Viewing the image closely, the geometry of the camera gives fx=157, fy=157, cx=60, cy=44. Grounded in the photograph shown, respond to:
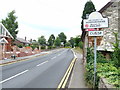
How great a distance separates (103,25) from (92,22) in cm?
43

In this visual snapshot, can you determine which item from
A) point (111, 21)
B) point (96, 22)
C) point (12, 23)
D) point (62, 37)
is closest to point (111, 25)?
point (111, 21)

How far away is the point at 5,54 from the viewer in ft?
83.6

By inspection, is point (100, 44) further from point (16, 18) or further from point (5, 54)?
point (16, 18)

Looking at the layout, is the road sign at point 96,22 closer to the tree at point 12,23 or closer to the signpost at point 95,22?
the signpost at point 95,22

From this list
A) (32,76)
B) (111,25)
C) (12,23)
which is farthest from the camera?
(12,23)

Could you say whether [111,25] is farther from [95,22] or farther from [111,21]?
[95,22]

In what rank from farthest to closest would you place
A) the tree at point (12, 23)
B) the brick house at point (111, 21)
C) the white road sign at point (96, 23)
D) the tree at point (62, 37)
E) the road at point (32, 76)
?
the tree at point (62, 37) < the tree at point (12, 23) < the brick house at point (111, 21) < the road at point (32, 76) < the white road sign at point (96, 23)

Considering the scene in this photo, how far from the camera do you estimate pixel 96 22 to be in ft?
20.0

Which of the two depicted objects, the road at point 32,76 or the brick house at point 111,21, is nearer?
the road at point 32,76

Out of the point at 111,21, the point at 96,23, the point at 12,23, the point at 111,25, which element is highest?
the point at 12,23

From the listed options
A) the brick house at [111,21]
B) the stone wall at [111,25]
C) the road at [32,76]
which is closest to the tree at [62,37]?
the road at [32,76]

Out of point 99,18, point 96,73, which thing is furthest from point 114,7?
point 96,73

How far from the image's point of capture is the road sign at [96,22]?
6.01 meters

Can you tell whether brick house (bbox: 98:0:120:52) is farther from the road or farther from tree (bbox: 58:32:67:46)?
tree (bbox: 58:32:67:46)
